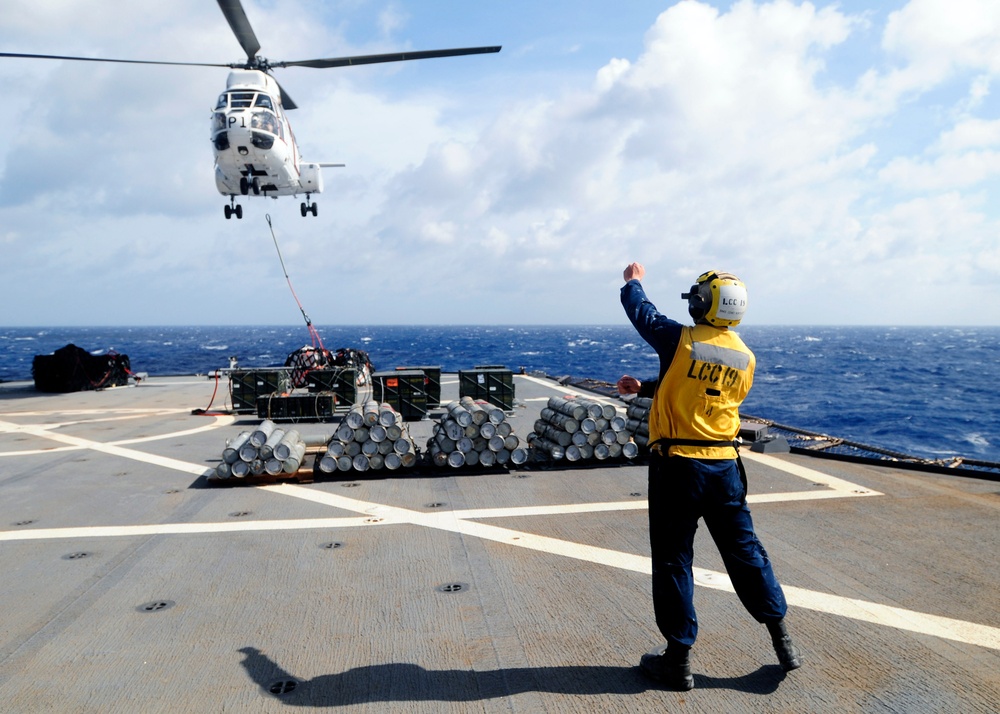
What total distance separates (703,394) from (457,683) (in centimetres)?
264

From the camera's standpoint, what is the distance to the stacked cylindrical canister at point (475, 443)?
11070mm

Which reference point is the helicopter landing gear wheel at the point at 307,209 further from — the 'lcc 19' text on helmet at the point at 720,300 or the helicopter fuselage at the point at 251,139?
the 'lcc 19' text on helmet at the point at 720,300

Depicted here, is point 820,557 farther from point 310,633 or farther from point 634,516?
point 310,633

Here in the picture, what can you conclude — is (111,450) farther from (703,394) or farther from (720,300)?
(720,300)

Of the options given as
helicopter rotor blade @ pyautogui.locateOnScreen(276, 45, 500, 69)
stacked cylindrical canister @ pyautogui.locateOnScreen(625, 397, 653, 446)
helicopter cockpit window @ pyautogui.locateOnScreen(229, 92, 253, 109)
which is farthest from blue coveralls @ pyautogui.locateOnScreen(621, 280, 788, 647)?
helicopter cockpit window @ pyautogui.locateOnScreen(229, 92, 253, 109)

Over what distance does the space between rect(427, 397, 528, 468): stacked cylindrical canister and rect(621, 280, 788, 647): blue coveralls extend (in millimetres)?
6756

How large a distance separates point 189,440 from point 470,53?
14.4 meters

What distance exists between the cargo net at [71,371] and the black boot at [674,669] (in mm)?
28934

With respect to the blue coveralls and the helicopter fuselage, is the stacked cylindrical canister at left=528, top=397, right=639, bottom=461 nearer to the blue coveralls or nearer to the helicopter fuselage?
the blue coveralls

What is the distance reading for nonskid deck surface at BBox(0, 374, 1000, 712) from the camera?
14.1 ft

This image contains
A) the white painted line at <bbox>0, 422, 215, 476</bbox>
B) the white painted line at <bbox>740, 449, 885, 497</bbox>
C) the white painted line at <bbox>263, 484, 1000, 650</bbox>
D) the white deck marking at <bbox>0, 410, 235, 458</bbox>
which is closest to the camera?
the white painted line at <bbox>263, 484, 1000, 650</bbox>

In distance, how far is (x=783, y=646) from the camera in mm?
4391

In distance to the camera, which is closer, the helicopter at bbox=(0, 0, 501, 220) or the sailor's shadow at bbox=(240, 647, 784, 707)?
the sailor's shadow at bbox=(240, 647, 784, 707)

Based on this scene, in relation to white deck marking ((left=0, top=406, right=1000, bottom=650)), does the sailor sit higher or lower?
higher
